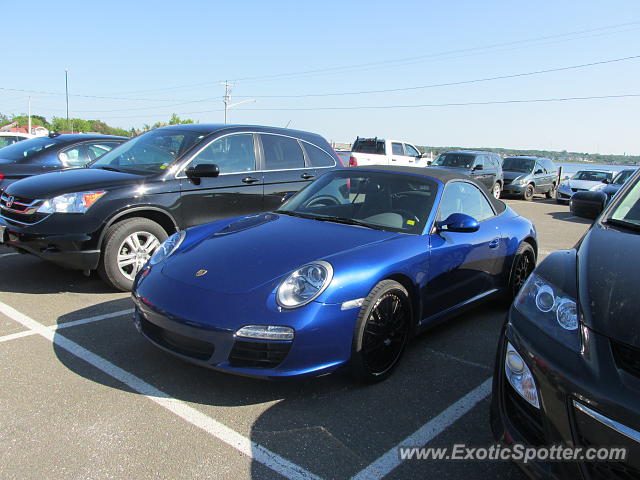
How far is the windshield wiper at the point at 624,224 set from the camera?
9.29ft

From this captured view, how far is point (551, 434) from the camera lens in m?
1.86

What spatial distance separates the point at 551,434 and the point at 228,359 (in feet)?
5.42

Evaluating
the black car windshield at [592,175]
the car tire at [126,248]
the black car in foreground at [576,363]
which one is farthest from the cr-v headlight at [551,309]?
the black car windshield at [592,175]

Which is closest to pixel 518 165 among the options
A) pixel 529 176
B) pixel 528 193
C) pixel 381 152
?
pixel 529 176

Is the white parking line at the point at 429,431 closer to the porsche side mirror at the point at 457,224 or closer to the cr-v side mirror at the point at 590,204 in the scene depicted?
the porsche side mirror at the point at 457,224

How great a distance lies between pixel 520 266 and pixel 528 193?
1562 centimetres

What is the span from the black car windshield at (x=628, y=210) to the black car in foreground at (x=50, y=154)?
6894 millimetres

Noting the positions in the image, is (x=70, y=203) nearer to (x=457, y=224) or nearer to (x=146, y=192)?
(x=146, y=192)

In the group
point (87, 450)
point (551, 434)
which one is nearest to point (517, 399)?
point (551, 434)

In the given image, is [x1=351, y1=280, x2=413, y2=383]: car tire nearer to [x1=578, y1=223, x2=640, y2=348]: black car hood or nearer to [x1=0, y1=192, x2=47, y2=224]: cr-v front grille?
[x1=578, y1=223, x2=640, y2=348]: black car hood

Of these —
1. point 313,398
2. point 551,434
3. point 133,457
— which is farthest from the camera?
point 313,398

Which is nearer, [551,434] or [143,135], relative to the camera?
[551,434]

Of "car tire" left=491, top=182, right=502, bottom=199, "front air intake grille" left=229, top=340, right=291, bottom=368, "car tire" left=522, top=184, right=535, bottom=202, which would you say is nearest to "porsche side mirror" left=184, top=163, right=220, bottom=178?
"front air intake grille" left=229, top=340, right=291, bottom=368

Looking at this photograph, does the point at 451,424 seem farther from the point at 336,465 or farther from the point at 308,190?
the point at 308,190
